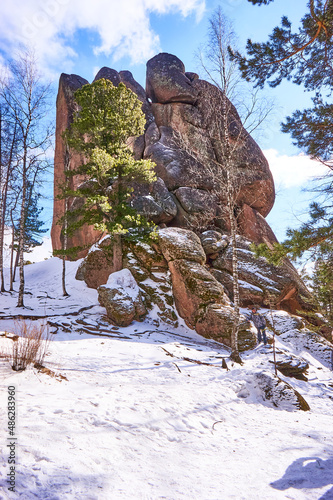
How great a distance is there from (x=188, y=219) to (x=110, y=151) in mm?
8220

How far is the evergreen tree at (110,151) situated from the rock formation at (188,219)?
1.74 metres

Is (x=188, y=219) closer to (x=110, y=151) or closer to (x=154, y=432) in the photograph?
(x=110, y=151)

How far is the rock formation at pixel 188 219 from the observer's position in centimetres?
1242

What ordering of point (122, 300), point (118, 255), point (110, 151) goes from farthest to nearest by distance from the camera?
point (118, 255), point (110, 151), point (122, 300)

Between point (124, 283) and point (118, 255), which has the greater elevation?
point (118, 255)

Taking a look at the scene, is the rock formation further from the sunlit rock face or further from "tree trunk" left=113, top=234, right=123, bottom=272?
"tree trunk" left=113, top=234, right=123, bottom=272

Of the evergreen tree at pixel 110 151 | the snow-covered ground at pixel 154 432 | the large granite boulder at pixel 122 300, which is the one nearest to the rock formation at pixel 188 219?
the large granite boulder at pixel 122 300

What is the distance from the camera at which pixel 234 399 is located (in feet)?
18.7

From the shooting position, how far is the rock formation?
40.8ft

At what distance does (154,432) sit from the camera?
140 inches

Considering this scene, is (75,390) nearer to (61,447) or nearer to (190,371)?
(61,447)

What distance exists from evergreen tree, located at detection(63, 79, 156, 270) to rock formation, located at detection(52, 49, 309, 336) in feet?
5.72

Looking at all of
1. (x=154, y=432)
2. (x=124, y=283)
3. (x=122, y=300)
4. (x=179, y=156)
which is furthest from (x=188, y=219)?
(x=154, y=432)

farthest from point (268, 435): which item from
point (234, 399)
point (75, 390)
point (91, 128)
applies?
point (91, 128)
